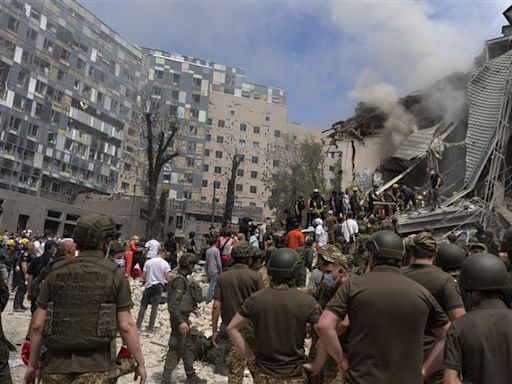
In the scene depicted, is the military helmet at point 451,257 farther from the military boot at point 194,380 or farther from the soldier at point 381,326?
the military boot at point 194,380

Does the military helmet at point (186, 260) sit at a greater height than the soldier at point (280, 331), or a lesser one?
greater

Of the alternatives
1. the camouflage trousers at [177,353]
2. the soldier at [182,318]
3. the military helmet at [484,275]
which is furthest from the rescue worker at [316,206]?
the military helmet at [484,275]

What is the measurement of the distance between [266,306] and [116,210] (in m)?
42.6

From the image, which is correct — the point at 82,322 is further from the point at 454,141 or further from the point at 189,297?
the point at 454,141

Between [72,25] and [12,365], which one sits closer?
[12,365]

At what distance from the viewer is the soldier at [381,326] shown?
279cm

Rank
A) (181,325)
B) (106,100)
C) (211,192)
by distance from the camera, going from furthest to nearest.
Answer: (211,192) < (106,100) < (181,325)

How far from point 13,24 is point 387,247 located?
163 feet

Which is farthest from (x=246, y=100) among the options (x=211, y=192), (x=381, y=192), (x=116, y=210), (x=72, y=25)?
(x=381, y=192)

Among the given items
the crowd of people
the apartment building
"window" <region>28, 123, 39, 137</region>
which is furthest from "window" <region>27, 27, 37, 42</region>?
the crowd of people

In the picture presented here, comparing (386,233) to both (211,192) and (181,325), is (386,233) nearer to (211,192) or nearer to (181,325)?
(181,325)

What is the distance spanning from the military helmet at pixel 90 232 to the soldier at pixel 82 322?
10cm

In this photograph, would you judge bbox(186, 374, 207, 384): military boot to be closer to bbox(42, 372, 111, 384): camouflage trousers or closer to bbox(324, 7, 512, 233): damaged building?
bbox(42, 372, 111, 384): camouflage trousers

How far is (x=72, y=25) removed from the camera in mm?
51656
